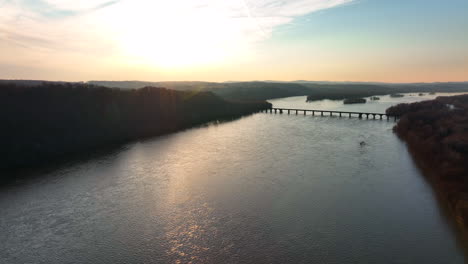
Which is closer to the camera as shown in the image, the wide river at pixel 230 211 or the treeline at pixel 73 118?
the wide river at pixel 230 211

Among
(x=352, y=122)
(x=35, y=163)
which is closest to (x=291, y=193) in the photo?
(x=35, y=163)

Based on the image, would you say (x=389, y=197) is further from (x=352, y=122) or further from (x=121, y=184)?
(x=352, y=122)

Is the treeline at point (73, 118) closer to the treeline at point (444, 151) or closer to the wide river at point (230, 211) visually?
the wide river at point (230, 211)

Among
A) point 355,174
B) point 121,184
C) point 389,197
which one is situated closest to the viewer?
point 389,197

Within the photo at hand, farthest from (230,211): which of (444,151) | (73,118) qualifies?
(73,118)

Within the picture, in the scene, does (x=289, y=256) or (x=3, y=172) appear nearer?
(x=289, y=256)

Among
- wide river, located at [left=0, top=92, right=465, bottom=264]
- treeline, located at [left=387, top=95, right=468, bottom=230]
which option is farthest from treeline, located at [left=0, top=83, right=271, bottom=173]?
treeline, located at [left=387, top=95, right=468, bottom=230]

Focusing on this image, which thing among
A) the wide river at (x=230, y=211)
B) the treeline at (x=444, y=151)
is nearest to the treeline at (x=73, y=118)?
the wide river at (x=230, y=211)

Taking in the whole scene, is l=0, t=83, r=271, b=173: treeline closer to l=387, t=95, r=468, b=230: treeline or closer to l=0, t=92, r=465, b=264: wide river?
l=0, t=92, r=465, b=264: wide river
